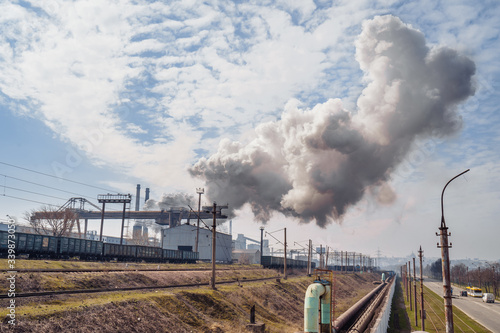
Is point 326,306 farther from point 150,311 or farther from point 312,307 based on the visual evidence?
point 150,311

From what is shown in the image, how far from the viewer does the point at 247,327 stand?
27000 mm

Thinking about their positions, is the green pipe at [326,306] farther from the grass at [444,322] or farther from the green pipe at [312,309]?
the grass at [444,322]

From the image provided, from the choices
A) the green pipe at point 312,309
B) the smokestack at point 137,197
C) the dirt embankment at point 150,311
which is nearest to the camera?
the dirt embankment at point 150,311

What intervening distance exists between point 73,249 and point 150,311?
112 feet

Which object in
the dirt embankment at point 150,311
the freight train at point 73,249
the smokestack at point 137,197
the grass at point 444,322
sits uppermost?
the smokestack at point 137,197

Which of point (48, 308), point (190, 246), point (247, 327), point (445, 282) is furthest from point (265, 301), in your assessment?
point (190, 246)

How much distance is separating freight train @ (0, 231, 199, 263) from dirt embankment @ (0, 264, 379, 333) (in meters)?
16.0

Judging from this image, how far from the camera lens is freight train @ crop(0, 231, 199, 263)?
4294 centimetres

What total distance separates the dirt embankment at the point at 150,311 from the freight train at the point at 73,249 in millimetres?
15962

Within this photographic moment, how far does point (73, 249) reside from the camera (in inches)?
2074

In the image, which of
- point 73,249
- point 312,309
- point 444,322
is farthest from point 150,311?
point 444,322

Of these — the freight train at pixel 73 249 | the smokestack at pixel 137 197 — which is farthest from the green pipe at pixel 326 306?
the smokestack at pixel 137 197

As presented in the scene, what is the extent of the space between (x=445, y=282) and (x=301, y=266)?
101 m

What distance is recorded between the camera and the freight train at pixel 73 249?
42.9 metres
